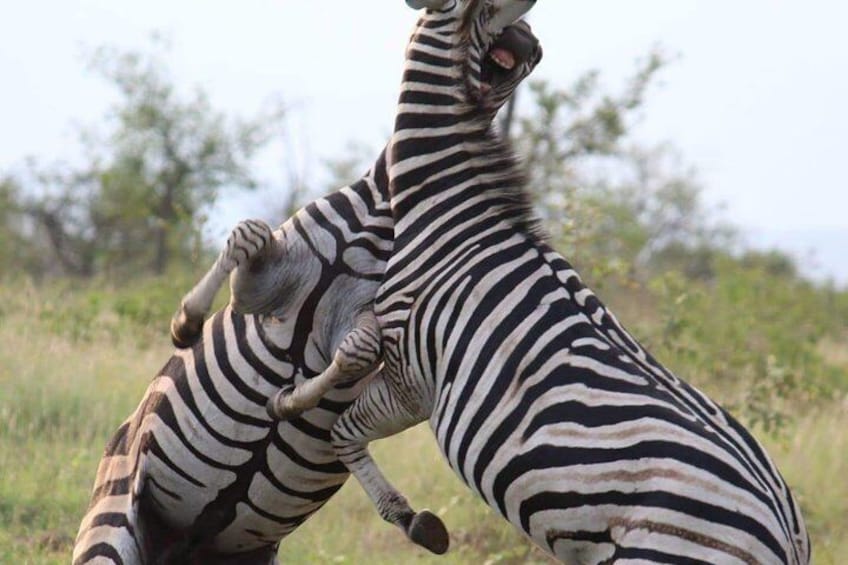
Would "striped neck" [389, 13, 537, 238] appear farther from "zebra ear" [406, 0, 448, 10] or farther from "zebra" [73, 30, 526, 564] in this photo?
"zebra" [73, 30, 526, 564]

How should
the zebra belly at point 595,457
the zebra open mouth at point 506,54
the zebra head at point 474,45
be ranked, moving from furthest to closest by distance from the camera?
the zebra open mouth at point 506,54 → the zebra head at point 474,45 → the zebra belly at point 595,457

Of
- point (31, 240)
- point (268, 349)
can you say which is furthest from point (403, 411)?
point (31, 240)

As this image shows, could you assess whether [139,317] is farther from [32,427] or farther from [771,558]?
[771,558]

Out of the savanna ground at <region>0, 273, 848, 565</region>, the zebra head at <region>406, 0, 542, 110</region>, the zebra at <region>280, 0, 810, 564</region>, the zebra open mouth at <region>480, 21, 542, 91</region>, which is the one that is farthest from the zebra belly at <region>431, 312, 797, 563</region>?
the savanna ground at <region>0, 273, 848, 565</region>

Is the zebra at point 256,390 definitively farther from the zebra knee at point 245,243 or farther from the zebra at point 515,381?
the zebra at point 515,381

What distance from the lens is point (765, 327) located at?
47.3ft

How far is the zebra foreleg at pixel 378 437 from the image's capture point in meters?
4.38

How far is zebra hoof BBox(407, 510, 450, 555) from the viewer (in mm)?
4375

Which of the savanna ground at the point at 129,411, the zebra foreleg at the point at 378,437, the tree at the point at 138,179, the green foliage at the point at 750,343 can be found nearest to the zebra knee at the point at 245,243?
the zebra foreleg at the point at 378,437

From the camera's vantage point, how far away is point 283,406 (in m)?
4.50

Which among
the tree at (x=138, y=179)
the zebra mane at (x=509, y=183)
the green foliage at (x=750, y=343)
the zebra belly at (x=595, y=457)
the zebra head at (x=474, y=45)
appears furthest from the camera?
the tree at (x=138, y=179)

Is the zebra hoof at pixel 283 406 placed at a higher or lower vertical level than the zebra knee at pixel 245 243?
lower

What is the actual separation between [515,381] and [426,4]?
1.33 metres

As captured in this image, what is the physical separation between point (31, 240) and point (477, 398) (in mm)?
21324
